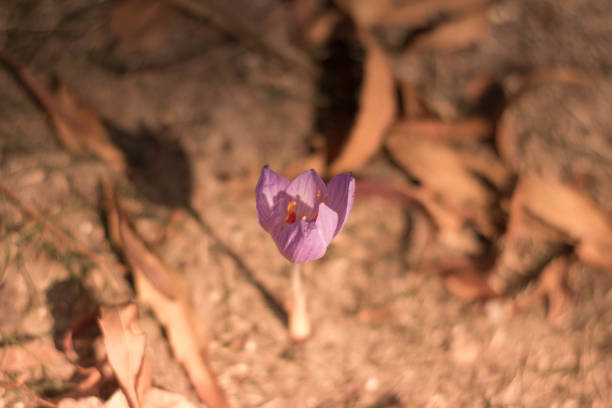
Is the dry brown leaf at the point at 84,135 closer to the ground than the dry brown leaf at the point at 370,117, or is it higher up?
higher up

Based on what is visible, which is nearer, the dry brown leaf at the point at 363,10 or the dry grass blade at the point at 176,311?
the dry grass blade at the point at 176,311

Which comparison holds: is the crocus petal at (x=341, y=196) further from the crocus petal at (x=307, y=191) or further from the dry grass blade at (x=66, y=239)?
the dry grass blade at (x=66, y=239)

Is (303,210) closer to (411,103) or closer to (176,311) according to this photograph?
(176,311)

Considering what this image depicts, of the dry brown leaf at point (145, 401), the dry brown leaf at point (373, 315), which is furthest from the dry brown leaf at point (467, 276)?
the dry brown leaf at point (145, 401)

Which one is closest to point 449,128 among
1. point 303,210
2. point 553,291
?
point 553,291

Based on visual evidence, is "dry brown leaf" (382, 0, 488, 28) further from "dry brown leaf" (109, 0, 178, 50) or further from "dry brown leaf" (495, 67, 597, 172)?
"dry brown leaf" (109, 0, 178, 50)

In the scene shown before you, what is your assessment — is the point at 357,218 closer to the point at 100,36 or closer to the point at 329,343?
the point at 329,343

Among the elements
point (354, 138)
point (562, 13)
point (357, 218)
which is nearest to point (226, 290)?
point (357, 218)
